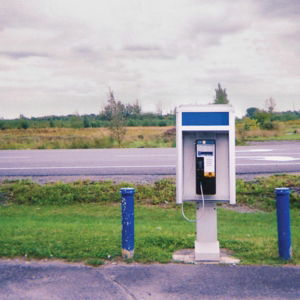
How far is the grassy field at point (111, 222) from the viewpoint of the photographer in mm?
6016

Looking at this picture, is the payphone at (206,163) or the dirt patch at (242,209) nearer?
the payphone at (206,163)

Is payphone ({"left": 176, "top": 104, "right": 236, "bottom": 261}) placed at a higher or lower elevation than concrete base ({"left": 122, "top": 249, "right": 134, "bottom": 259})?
higher

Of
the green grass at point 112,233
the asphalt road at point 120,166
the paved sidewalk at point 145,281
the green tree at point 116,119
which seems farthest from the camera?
the green tree at point 116,119

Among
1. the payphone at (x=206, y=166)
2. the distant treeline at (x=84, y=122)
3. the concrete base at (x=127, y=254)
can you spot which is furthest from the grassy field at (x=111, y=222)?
the distant treeline at (x=84, y=122)

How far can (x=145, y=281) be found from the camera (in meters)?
4.98

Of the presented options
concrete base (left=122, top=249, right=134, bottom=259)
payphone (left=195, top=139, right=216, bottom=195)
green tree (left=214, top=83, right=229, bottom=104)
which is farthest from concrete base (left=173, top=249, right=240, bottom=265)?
green tree (left=214, top=83, right=229, bottom=104)

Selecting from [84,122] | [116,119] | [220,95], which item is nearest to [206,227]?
[116,119]

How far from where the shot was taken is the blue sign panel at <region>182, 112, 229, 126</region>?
18.1ft

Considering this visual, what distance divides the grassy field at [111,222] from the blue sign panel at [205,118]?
1.69 m

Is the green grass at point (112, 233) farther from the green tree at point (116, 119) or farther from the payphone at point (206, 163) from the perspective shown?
the green tree at point (116, 119)

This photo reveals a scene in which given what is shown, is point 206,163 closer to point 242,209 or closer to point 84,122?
point 242,209

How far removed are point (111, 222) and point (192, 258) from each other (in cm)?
278

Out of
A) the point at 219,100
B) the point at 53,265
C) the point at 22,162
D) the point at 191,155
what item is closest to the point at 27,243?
the point at 53,265

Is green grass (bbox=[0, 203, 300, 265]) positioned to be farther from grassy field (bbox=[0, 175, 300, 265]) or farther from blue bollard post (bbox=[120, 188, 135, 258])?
blue bollard post (bbox=[120, 188, 135, 258])
